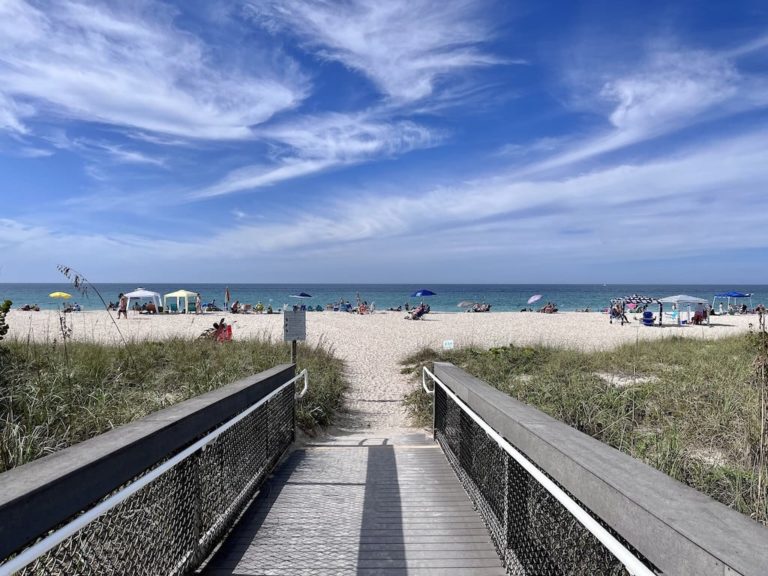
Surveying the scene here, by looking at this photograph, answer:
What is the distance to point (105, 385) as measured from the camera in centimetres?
651

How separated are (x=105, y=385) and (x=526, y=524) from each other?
5510 mm

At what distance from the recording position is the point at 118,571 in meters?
2.41

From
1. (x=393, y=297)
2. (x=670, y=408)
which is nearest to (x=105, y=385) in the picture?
(x=670, y=408)

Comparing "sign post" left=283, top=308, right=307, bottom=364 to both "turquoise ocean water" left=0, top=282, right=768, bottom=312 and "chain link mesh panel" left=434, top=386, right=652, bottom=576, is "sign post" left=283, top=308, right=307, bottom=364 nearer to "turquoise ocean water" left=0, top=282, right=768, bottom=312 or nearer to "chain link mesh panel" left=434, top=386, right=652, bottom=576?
"chain link mesh panel" left=434, top=386, right=652, bottom=576

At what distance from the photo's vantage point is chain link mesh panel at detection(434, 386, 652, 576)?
2393mm

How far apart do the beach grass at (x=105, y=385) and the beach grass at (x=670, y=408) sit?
2.52 meters

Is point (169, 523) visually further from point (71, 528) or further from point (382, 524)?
point (382, 524)

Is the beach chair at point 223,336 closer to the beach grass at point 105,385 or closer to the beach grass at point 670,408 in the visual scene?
the beach grass at point 105,385

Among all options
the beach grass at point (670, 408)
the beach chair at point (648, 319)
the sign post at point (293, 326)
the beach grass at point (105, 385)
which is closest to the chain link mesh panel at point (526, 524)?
the beach grass at point (670, 408)

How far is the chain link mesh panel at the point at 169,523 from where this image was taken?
2432mm

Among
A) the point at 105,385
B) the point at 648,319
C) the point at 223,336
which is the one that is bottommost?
the point at 648,319

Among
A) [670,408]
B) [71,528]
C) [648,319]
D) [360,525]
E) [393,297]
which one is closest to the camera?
[71,528]

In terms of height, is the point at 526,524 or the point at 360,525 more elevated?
the point at 526,524

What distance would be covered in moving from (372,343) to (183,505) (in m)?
16.3
